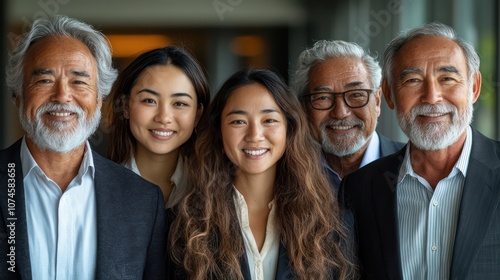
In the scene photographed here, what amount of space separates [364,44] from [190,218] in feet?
16.9

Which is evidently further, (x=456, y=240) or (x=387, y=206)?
(x=387, y=206)

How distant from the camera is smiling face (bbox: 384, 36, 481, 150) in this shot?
249 cm

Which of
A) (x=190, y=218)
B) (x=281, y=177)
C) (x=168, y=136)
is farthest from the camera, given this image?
(x=168, y=136)

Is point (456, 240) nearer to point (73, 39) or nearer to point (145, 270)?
point (145, 270)

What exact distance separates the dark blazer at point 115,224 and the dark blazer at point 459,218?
0.76 m

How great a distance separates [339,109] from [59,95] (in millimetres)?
1410

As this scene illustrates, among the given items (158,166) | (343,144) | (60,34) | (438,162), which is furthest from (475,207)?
(60,34)

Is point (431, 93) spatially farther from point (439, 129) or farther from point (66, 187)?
point (66, 187)

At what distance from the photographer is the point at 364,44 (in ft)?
23.7

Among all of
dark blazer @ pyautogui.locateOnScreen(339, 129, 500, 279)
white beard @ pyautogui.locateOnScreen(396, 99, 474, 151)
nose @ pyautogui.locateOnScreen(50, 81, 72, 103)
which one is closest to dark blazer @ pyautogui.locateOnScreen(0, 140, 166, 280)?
nose @ pyautogui.locateOnScreen(50, 81, 72, 103)

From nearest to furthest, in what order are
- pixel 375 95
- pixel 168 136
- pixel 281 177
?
1. pixel 281 177
2. pixel 168 136
3. pixel 375 95

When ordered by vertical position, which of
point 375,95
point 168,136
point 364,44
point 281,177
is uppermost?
point 364,44

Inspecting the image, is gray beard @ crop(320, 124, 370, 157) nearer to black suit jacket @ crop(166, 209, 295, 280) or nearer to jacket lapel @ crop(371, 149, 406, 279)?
jacket lapel @ crop(371, 149, 406, 279)

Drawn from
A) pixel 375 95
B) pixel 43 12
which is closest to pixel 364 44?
pixel 375 95
